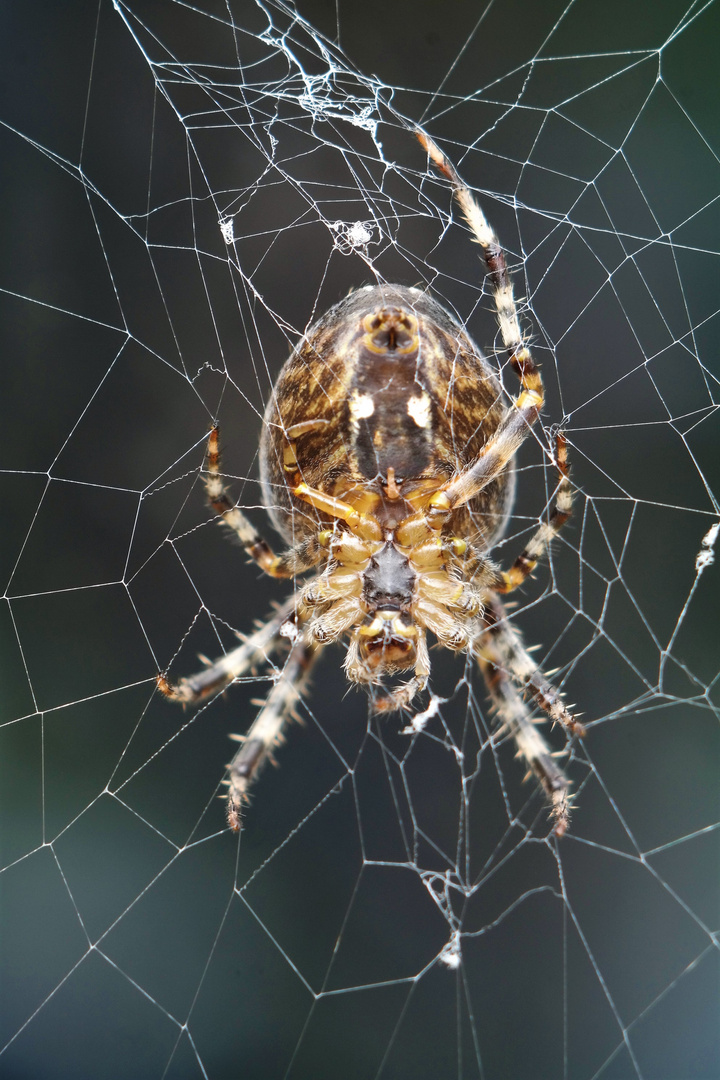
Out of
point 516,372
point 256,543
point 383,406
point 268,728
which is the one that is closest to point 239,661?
point 268,728

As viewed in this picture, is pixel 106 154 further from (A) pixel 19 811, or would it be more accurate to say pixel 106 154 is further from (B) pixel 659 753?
(B) pixel 659 753

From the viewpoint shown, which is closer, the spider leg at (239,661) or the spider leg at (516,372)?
the spider leg at (516,372)

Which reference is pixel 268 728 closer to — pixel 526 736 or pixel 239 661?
pixel 239 661

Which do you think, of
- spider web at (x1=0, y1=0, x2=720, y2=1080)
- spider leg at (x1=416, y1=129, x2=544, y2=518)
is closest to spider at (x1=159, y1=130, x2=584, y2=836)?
spider leg at (x1=416, y1=129, x2=544, y2=518)

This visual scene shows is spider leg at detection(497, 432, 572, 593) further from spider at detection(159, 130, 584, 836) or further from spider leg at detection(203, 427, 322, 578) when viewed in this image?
spider leg at detection(203, 427, 322, 578)

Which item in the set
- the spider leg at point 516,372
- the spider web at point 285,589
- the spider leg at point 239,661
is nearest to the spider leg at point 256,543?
the spider leg at point 239,661

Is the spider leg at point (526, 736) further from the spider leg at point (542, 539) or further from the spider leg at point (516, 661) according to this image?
the spider leg at point (542, 539)
